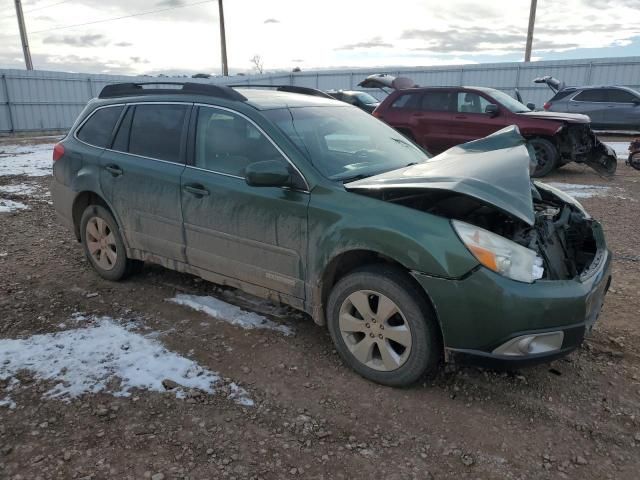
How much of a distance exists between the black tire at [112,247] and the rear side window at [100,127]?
0.59 meters

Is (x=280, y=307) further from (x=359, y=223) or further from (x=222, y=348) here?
(x=359, y=223)

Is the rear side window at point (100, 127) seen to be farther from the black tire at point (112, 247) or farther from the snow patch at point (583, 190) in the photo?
the snow patch at point (583, 190)

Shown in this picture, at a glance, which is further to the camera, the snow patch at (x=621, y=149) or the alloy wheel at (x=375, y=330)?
the snow patch at (x=621, y=149)

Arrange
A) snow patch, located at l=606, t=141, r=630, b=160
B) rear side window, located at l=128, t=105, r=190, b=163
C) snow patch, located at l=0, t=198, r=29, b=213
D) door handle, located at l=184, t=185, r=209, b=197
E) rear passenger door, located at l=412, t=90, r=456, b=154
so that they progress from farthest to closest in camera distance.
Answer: snow patch, located at l=606, t=141, r=630, b=160
rear passenger door, located at l=412, t=90, r=456, b=154
snow patch, located at l=0, t=198, r=29, b=213
rear side window, located at l=128, t=105, r=190, b=163
door handle, located at l=184, t=185, r=209, b=197

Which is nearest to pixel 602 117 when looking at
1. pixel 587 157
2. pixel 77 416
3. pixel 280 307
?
pixel 587 157

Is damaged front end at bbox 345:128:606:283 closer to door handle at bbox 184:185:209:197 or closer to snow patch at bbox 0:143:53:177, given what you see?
door handle at bbox 184:185:209:197

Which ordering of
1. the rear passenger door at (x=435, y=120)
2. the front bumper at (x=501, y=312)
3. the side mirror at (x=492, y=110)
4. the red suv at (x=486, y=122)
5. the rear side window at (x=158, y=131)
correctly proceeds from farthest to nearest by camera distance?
1. the rear passenger door at (x=435, y=120)
2. the side mirror at (x=492, y=110)
3. the red suv at (x=486, y=122)
4. the rear side window at (x=158, y=131)
5. the front bumper at (x=501, y=312)

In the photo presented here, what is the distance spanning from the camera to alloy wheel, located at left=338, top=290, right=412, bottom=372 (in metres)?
2.93

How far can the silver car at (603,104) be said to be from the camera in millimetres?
15602

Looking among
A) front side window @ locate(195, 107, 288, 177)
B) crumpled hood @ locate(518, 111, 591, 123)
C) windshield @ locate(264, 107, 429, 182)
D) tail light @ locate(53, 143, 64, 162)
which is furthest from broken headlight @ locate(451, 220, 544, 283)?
crumpled hood @ locate(518, 111, 591, 123)

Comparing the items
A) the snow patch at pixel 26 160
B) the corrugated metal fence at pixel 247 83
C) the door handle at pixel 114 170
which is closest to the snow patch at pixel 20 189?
the snow patch at pixel 26 160

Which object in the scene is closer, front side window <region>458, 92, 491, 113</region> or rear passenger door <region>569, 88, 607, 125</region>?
front side window <region>458, 92, 491, 113</region>

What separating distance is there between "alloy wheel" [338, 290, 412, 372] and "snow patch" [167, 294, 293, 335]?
74 cm

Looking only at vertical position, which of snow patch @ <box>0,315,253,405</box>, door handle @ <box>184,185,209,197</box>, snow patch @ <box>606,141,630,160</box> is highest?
door handle @ <box>184,185,209,197</box>
